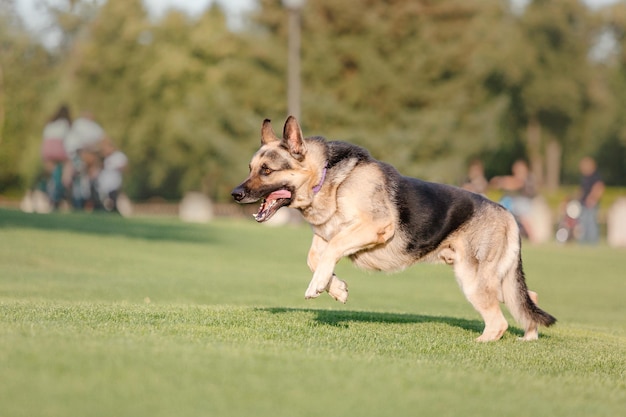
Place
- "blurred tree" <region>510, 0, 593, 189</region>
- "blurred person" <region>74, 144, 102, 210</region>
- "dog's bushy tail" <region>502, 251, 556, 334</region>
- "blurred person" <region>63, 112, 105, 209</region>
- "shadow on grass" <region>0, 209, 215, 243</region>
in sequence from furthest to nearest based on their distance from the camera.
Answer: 1. "blurred tree" <region>510, 0, 593, 189</region>
2. "blurred person" <region>74, 144, 102, 210</region>
3. "blurred person" <region>63, 112, 105, 209</region>
4. "shadow on grass" <region>0, 209, 215, 243</region>
5. "dog's bushy tail" <region>502, 251, 556, 334</region>

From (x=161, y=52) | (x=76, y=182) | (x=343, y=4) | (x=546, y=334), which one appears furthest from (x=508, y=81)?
(x=546, y=334)

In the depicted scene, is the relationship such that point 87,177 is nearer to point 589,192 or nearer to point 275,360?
point 589,192

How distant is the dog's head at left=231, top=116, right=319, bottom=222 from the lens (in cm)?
959

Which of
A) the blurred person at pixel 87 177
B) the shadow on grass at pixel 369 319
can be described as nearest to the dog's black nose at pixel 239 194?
the shadow on grass at pixel 369 319

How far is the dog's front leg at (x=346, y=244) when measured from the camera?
30.2 feet

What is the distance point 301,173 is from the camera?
9641 millimetres

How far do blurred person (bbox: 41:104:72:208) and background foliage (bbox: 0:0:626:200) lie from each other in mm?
8548

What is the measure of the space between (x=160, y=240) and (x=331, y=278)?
58.1 feet

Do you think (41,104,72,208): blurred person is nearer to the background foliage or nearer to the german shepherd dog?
the background foliage

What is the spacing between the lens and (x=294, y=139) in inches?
379

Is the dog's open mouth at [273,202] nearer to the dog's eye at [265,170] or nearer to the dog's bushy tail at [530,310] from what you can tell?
the dog's eye at [265,170]

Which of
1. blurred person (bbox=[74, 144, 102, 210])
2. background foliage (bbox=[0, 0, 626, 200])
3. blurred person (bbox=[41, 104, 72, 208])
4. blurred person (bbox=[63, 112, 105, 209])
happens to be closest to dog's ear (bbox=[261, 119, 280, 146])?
blurred person (bbox=[63, 112, 105, 209])

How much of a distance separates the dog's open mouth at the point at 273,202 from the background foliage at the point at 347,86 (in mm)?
37307

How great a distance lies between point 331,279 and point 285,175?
1165mm
